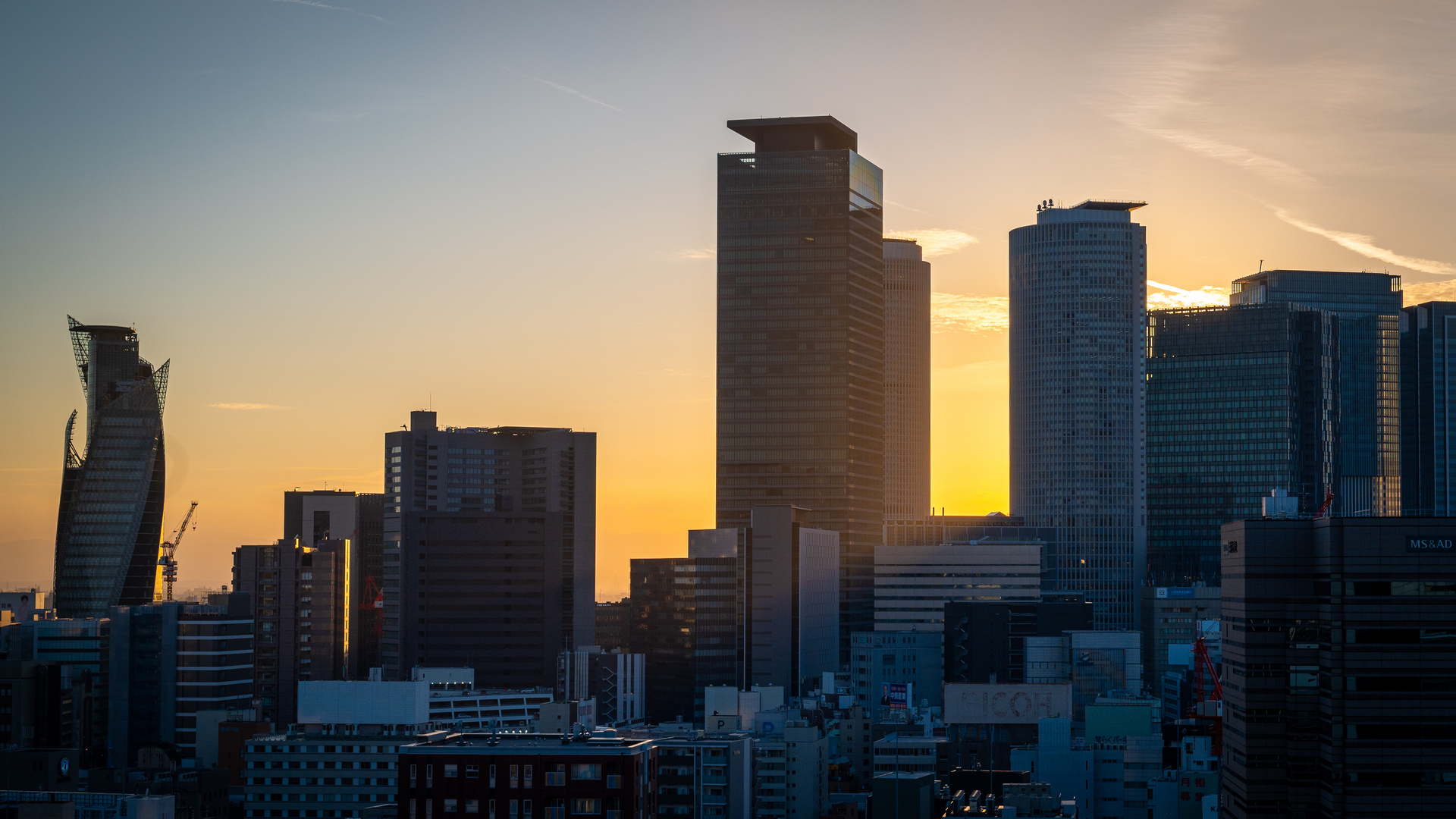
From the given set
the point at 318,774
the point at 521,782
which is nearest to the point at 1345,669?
the point at 521,782

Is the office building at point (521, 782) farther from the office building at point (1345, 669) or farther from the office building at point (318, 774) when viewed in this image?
the office building at point (318, 774)

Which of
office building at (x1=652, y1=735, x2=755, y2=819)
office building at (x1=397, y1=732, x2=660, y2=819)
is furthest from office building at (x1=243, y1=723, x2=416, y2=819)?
office building at (x1=397, y1=732, x2=660, y2=819)

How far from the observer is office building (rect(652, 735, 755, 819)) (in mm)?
184375

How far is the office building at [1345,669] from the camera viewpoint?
12056 centimetres

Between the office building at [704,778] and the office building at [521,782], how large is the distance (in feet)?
206

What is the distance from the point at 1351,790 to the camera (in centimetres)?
12031

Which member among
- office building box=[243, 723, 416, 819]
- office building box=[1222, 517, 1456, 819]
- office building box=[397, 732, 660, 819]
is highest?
office building box=[1222, 517, 1456, 819]

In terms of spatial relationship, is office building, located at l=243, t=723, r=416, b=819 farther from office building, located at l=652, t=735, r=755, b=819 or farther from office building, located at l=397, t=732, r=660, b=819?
office building, located at l=397, t=732, r=660, b=819

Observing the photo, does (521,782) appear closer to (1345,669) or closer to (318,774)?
(1345,669)

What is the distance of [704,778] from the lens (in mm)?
187125

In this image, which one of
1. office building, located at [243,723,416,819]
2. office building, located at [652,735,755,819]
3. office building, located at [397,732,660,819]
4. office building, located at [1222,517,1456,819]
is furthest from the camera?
office building, located at [243,723,416,819]

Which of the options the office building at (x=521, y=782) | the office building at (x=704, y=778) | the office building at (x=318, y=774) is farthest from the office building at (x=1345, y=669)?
the office building at (x=318, y=774)

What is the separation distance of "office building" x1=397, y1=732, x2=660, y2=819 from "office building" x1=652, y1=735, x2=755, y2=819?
62.7m

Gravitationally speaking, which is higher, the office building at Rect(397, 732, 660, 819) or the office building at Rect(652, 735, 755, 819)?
the office building at Rect(397, 732, 660, 819)
